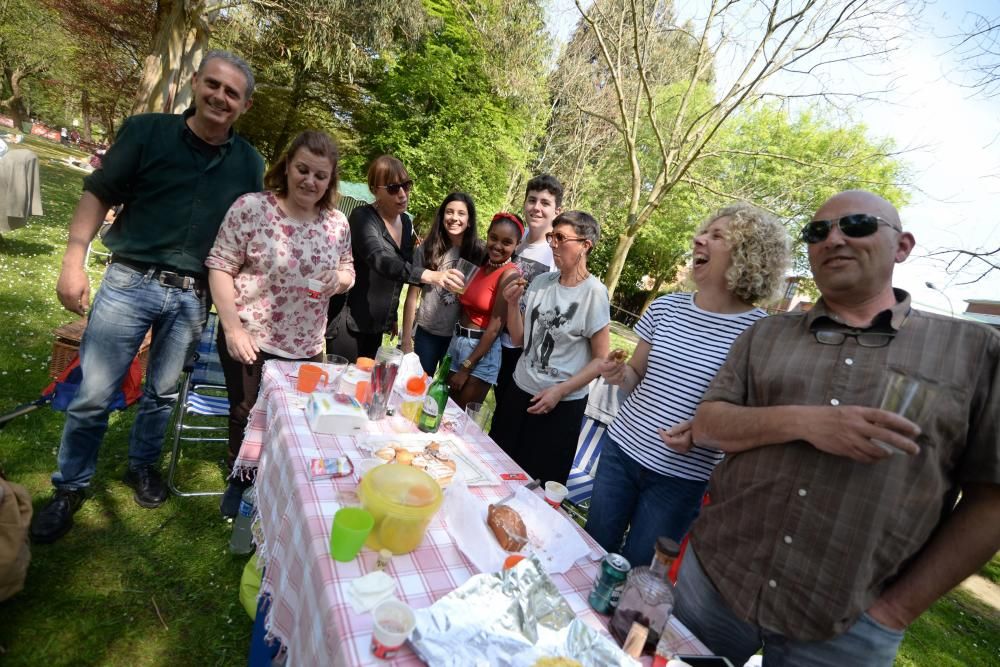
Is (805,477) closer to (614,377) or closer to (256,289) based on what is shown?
(614,377)

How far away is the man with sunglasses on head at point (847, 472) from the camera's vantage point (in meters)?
1.30

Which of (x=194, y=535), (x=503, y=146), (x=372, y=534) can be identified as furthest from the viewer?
(x=503, y=146)

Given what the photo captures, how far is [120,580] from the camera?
223 centimetres

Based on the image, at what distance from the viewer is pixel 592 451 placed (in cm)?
353

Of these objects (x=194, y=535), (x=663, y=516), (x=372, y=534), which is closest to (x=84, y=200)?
(x=194, y=535)

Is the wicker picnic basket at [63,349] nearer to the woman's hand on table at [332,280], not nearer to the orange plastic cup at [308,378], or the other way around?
the woman's hand on table at [332,280]

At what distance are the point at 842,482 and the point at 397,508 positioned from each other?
1343 mm

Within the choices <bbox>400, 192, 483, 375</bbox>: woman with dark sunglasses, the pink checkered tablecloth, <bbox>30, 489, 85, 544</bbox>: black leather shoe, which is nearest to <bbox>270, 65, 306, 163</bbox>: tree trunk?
<bbox>400, 192, 483, 375</bbox>: woman with dark sunglasses

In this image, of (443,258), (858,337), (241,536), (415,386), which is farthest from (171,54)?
(858,337)

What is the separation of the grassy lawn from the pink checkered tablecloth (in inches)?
33.7

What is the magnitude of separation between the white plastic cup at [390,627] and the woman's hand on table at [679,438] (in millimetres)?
1245

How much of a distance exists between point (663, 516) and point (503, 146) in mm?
15830

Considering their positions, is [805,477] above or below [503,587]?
above

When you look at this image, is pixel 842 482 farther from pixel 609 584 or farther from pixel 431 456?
pixel 431 456
